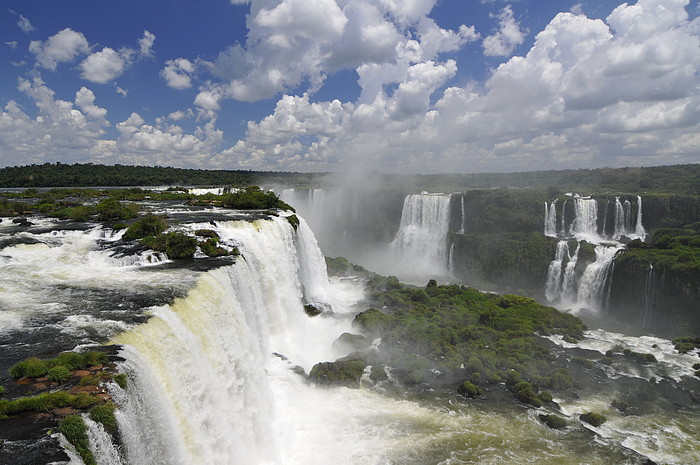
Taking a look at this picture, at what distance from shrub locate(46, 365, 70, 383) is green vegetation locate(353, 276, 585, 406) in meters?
12.9

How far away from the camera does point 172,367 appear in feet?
27.9

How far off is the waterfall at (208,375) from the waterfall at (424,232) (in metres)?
25.7

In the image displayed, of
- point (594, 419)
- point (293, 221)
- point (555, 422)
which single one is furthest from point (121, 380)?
point (293, 221)

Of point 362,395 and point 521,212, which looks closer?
point 362,395

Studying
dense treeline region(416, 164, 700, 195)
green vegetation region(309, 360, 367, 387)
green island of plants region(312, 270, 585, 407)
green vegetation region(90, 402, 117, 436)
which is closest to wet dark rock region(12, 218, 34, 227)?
green vegetation region(309, 360, 367, 387)

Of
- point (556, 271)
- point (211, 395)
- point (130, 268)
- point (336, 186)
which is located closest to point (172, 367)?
point (211, 395)

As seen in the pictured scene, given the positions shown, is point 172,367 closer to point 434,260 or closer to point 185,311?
point 185,311

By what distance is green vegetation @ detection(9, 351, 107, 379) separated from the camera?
693 centimetres

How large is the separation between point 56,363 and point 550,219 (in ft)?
130

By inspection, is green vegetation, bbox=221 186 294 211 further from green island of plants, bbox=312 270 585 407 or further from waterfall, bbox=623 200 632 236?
waterfall, bbox=623 200 632 236

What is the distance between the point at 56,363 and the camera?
7.16 m

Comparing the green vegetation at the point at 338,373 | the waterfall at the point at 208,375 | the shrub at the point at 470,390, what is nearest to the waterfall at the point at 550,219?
the shrub at the point at 470,390

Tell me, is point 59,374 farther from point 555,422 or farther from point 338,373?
point 555,422

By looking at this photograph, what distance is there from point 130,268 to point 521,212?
36.5 metres
